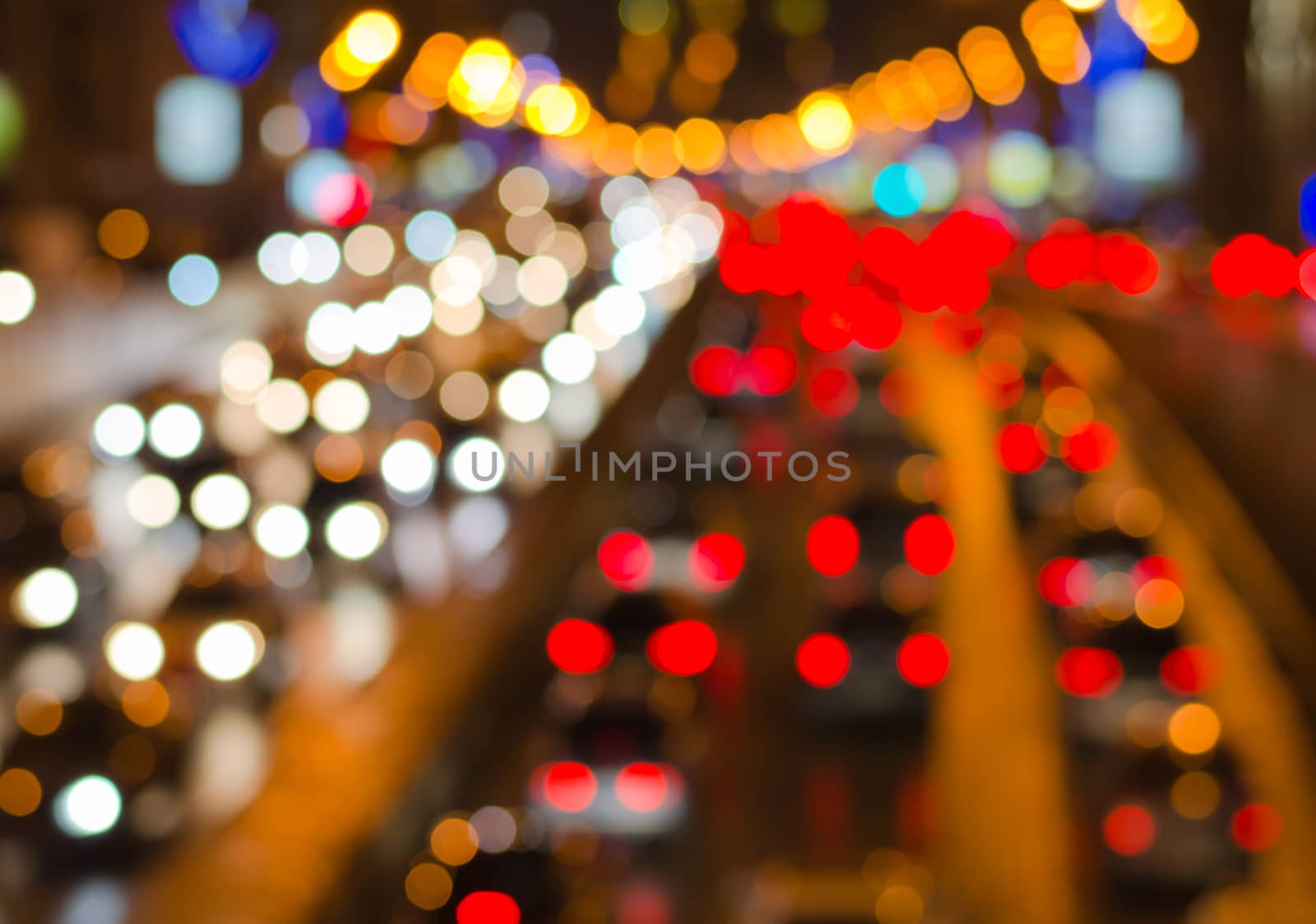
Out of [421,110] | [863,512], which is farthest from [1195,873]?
[421,110]

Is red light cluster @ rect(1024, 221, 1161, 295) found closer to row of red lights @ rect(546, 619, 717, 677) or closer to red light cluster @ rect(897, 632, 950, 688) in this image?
red light cluster @ rect(897, 632, 950, 688)

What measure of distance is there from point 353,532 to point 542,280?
18015 millimetres

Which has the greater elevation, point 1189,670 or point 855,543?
point 855,543

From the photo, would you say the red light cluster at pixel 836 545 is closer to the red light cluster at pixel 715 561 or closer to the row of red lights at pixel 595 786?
the red light cluster at pixel 715 561

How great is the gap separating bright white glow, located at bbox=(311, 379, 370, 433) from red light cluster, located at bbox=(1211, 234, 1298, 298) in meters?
9.36

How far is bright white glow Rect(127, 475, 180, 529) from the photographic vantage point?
30.8 ft

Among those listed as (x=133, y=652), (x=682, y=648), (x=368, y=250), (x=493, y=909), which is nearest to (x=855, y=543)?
(x=682, y=648)

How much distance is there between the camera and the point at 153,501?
376 inches

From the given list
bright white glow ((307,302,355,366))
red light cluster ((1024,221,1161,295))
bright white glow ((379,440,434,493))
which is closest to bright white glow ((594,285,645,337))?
bright white glow ((307,302,355,366))

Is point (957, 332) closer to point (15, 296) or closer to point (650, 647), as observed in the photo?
point (15, 296)

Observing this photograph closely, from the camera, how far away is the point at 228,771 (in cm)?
684

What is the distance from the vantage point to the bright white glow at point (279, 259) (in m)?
17.6

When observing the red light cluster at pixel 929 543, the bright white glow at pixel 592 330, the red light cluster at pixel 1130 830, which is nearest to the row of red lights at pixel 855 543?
the red light cluster at pixel 929 543

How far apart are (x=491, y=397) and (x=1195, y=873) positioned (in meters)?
10.3
